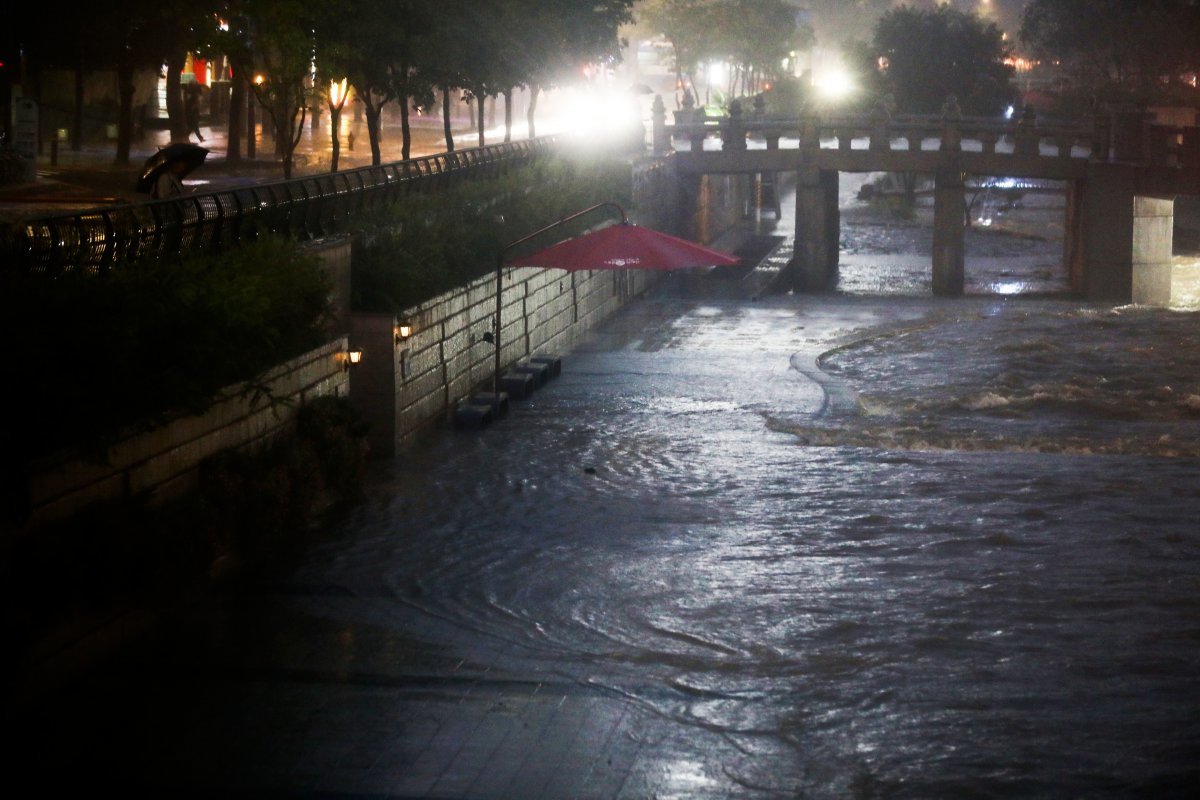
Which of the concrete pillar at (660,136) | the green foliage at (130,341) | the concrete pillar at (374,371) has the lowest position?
the concrete pillar at (374,371)

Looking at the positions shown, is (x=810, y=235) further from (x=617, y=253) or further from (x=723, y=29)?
(x=723, y=29)

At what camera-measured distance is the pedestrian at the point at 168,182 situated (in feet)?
63.3

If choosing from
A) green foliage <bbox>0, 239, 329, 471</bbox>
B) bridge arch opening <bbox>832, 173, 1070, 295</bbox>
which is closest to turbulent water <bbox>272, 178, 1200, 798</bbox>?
green foliage <bbox>0, 239, 329, 471</bbox>

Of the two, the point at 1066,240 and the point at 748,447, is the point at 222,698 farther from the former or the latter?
the point at 1066,240

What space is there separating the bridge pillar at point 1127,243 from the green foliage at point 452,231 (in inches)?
588

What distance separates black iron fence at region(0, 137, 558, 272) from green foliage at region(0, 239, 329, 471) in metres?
0.54

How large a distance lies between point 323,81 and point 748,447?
53.9ft

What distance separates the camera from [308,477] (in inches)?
575

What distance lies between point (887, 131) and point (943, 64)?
21.9 meters

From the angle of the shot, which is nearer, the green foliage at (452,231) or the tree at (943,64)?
the green foliage at (452,231)

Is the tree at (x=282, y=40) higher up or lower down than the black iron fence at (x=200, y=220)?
higher up

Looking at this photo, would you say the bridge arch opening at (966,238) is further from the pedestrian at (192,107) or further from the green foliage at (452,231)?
the pedestrian at (192,107)

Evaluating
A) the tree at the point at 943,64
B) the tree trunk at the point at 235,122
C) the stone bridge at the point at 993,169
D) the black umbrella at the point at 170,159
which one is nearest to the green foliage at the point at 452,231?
the black umbrella at the point at 170,159

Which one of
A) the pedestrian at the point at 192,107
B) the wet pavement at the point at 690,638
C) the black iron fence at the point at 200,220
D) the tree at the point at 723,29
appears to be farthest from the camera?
the tree at the point at 723,29
